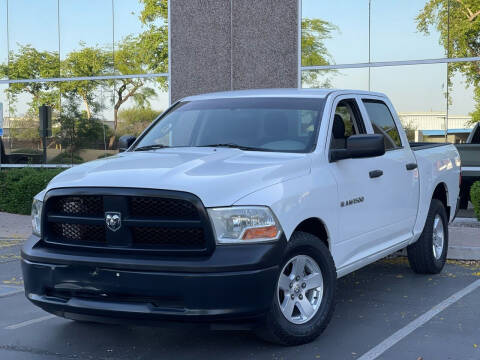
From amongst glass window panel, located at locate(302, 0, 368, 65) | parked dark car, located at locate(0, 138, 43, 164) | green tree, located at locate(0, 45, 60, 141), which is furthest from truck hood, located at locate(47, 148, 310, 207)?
green tree, located at locate(0, 45, 60, 141)

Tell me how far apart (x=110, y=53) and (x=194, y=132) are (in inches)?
451

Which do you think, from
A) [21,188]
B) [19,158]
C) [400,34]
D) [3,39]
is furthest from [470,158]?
[3,39]

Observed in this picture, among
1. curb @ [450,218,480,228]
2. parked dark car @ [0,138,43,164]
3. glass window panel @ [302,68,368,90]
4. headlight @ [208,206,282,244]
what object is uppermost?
glass window panel @ [302,68,368,90]

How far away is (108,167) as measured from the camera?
5.32m

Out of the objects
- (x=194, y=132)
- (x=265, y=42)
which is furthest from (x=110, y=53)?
(x=194, y=132)

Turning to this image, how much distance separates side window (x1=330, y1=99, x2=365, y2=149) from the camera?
246 inches

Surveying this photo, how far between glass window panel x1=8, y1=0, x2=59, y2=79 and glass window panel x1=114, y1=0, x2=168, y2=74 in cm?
181

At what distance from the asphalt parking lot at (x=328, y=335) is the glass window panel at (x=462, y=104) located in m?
6.72

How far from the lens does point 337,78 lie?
14797 mm

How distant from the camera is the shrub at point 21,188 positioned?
14.6 meters

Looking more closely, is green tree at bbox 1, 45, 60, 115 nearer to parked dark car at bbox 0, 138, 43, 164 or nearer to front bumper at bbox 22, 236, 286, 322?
parked dark car at bbox 0, 138, 43, 164

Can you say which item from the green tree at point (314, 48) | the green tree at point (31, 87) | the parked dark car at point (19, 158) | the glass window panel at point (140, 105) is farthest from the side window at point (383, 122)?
the parked dark car at point (19, 158)

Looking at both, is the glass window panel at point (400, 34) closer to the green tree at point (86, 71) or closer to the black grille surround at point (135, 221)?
the green tree at point (86, 71)

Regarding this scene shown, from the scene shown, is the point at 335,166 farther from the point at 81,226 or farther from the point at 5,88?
the point at 5,88
